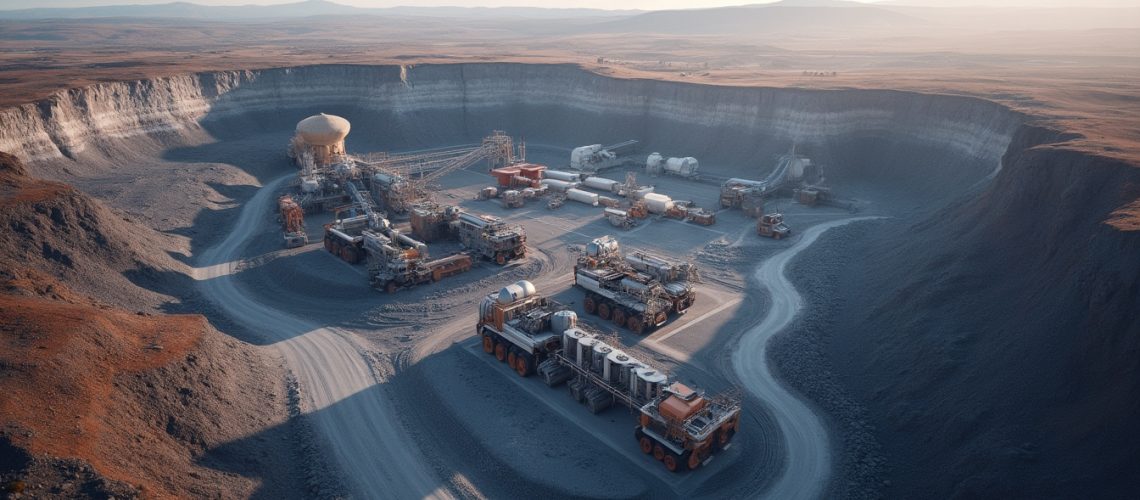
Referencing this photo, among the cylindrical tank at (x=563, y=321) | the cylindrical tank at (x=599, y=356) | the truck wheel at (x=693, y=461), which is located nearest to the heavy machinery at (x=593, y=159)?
the cylindrical tank at (x=563, y=321)

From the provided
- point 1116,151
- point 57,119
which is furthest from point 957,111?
point 57,119

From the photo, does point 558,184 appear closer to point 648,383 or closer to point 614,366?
point 614,366

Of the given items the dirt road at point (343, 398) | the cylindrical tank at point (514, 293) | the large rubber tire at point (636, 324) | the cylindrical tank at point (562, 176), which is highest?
the cylindrical tank at point (514, 293)

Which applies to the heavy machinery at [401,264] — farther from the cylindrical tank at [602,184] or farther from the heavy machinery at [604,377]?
the cylindrical tank at [602,184]

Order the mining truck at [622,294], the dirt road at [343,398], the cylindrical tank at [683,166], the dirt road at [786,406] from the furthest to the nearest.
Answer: the cylindrical tank at [683,166] → the mining truck at [622,294] → the dirt road at [343,398] → the dirt road at [786,406]

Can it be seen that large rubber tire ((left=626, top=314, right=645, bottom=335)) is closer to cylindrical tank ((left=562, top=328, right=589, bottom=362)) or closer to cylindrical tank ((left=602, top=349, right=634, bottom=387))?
cylindrical tank ((left=562, top=328, right=589, bottom=362))

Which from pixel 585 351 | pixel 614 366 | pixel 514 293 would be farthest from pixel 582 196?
pixel 614 366

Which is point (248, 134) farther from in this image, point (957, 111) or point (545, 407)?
point (957, 111)
